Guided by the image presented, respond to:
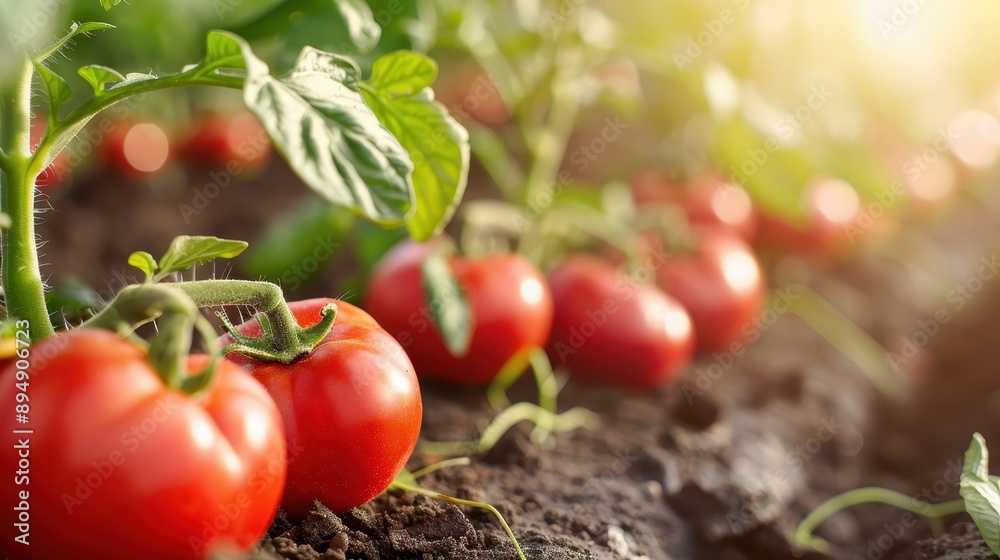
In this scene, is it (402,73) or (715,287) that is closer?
(402,73)

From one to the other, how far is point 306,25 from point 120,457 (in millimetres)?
951

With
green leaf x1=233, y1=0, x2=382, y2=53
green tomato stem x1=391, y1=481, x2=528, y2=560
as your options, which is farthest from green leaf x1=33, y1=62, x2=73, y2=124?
green tomato stem x1=391, y1=481, x2=528, y2=560

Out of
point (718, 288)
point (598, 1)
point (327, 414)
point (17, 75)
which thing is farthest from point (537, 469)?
point (598, 1)

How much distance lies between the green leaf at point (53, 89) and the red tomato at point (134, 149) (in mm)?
2124

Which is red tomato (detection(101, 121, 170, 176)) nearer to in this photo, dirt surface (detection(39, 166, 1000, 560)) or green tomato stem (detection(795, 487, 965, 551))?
A: dirt surface (detection(39, 166, 1000, 560))

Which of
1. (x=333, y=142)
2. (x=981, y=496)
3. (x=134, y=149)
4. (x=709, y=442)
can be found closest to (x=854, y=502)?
(x=709, y=442)

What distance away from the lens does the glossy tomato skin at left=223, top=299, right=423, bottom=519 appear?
3.56 feet

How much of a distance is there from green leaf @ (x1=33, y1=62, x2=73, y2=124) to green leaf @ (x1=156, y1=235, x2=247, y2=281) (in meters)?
0.19

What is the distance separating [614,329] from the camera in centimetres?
199

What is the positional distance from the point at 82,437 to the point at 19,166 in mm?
360

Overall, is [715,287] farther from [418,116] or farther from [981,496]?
[418,116]

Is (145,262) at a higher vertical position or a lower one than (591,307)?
higher

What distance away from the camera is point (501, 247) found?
2.03 meters

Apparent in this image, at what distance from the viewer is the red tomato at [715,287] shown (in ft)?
7.23
